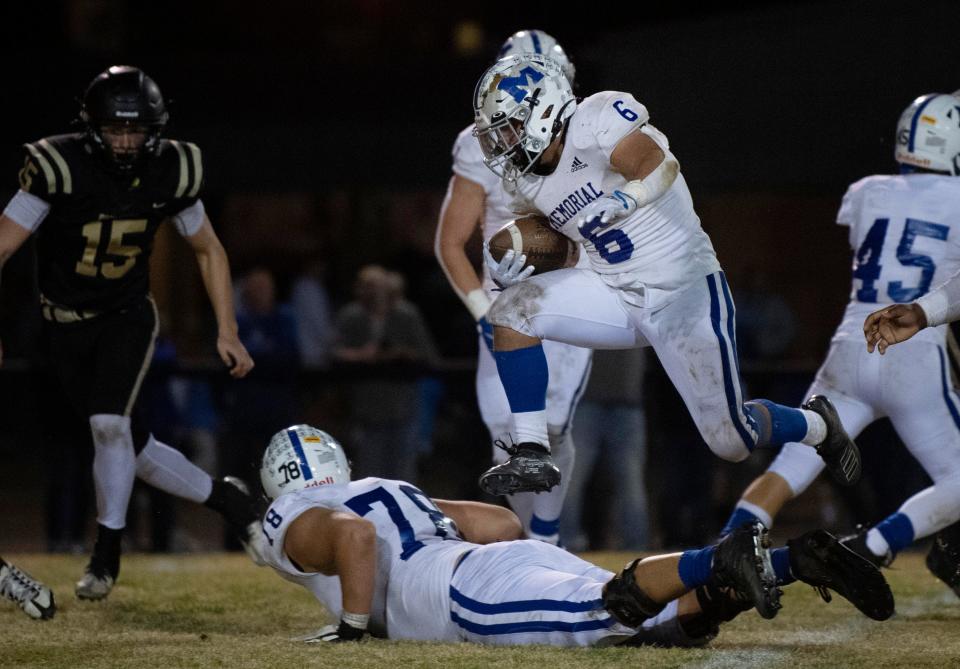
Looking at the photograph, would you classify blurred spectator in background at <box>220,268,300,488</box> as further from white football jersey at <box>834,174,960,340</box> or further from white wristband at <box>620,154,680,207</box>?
white wristband at <box>620,154,680,207</box>

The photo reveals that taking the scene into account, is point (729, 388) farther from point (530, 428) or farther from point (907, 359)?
point (907, 359)

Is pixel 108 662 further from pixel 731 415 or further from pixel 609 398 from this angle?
pixel 609 398

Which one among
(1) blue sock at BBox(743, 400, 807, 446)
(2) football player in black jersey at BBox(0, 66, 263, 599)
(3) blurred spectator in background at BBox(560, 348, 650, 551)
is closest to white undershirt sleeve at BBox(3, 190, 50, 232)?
(2) football player in black jersey at BBox(0, 66, 263, 599)

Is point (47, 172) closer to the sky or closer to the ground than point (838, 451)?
closer to the sky

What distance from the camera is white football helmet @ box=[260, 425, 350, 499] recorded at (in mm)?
4254

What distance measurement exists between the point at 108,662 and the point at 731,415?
71.6 inches

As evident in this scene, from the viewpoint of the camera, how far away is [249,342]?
24.5 feet

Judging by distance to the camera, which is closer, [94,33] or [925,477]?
[925,477]

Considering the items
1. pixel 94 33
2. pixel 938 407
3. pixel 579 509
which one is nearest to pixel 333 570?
pixel 938 407

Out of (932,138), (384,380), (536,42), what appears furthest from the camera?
(384,380)

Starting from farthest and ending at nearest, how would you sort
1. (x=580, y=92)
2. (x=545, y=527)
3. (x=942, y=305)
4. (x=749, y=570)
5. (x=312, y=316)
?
1. (x=312, y=316)
2. (x=580, y=92)
3. (x=545, y=527)
4. (x=942, y=305)
5. (x=749, y=570)

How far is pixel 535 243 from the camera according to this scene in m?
4.28

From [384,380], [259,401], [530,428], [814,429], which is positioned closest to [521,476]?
[530,428]

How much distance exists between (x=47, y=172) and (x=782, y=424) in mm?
2567
